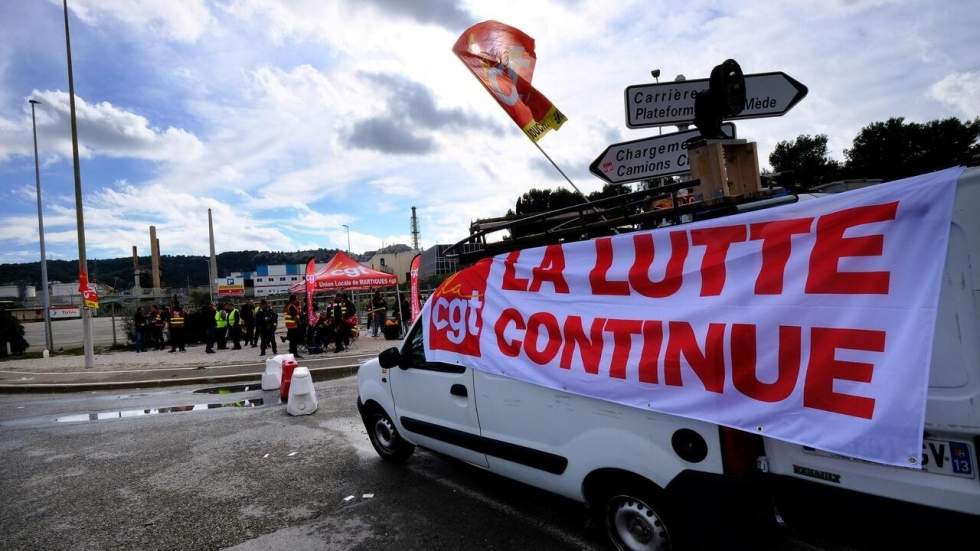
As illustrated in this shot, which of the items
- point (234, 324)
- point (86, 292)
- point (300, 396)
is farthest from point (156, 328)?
point (300, 396)

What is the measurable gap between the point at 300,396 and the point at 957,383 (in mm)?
7444

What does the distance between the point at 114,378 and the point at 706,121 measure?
46.0 feet

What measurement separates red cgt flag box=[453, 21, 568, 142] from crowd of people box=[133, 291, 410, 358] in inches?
441

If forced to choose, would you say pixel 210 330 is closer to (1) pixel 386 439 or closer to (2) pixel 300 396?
(2) pixel 300 396

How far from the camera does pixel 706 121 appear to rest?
3.53 m

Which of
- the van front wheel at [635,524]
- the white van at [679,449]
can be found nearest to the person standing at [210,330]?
the white van at [679,449]

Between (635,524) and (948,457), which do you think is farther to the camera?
(635,524)

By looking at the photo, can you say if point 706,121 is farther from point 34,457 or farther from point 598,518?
point 34,457

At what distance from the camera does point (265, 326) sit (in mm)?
15219

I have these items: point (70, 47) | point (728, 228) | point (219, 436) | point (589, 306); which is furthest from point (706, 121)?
point (70, 47)

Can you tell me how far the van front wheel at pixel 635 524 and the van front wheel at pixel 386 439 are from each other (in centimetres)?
255

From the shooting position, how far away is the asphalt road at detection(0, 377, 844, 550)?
3.85 meters

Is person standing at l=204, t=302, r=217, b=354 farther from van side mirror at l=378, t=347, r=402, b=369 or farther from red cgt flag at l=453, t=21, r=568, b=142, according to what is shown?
red cgt flag at l=453, t=21, r=568, b=142

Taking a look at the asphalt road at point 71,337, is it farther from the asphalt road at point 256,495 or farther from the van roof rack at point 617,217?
the van roof rack at point 617,217
